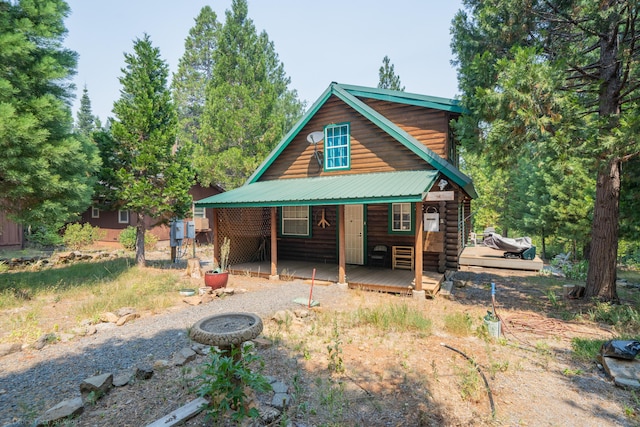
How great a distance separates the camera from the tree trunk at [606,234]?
7.60 m

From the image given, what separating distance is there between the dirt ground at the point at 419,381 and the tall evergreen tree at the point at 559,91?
348cm

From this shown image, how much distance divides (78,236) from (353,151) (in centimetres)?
1761

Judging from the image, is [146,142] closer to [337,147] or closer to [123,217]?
[337,147]

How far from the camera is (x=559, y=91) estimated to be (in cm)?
Answer: 705

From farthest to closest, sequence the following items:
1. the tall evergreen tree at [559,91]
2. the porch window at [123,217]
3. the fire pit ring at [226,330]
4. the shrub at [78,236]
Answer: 1. the porch window at [123,217]
2. the shrub at [78,236]
3. the tall evergreen tree at [559,91]
4. the fire pit ring at [226,330]

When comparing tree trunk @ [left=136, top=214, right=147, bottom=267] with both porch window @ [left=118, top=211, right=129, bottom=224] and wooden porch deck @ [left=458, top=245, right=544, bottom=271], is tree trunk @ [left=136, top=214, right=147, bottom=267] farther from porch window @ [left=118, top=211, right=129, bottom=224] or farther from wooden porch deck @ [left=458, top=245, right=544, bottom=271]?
wooden porch deck @ [left=458, top=245, right=544, bottom=271]

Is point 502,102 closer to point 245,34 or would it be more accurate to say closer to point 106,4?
point 106,4

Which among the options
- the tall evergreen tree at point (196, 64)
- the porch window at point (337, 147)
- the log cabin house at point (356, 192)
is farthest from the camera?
the tall evergreen tree at point (196, 64)

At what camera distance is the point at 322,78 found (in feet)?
84.2

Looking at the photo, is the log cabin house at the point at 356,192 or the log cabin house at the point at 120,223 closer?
the log cabin house at the point at 356,192

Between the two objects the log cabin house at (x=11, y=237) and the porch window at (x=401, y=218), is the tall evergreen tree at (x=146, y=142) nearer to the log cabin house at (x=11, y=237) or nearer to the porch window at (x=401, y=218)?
the porch window at (x=401, y=218)

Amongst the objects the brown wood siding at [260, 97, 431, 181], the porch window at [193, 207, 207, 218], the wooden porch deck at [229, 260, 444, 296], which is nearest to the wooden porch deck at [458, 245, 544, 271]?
the wooden porch deck at [229, 260, 444, 296]

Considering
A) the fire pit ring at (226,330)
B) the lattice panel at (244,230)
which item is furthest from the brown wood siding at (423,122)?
the fire pit ring at (226,330)

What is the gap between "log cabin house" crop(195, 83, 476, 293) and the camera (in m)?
9.84
